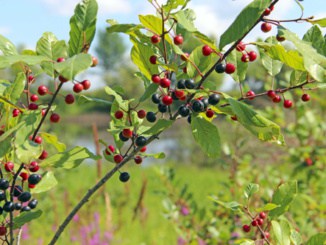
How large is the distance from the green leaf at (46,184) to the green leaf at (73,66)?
0.56 m

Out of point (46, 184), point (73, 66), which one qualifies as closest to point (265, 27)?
point (73, 66)

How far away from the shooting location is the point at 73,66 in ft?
3.05

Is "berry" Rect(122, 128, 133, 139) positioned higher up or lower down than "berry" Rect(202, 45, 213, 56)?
lower down

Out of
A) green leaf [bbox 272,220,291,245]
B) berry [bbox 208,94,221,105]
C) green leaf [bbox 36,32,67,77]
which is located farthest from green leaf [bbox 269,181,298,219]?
green leaf [bbox 36,32,67,77]

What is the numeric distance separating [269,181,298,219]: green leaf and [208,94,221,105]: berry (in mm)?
375

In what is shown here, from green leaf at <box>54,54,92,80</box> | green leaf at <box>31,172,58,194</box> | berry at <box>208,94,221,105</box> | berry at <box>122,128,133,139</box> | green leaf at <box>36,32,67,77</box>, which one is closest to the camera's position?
green leaf at <box>54,54,92,80</box>

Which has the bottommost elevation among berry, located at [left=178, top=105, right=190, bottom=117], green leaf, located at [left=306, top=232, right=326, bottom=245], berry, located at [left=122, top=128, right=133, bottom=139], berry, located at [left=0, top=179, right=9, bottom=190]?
green leaf, located at [left=306, top=232, right=326, bottom=245]

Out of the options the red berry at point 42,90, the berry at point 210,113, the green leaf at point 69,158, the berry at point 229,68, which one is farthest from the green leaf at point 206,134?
the red berry at point 42,90

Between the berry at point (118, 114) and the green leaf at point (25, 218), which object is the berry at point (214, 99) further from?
the green leaf at point (25, 218)

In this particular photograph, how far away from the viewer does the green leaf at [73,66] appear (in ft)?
2.98

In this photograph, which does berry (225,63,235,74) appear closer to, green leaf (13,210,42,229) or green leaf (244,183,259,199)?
green leaf (244,183,259,199)

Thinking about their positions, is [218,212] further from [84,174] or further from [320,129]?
[84,174]

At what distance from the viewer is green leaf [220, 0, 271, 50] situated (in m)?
1.12

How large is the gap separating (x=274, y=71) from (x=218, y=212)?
1.97 meters
